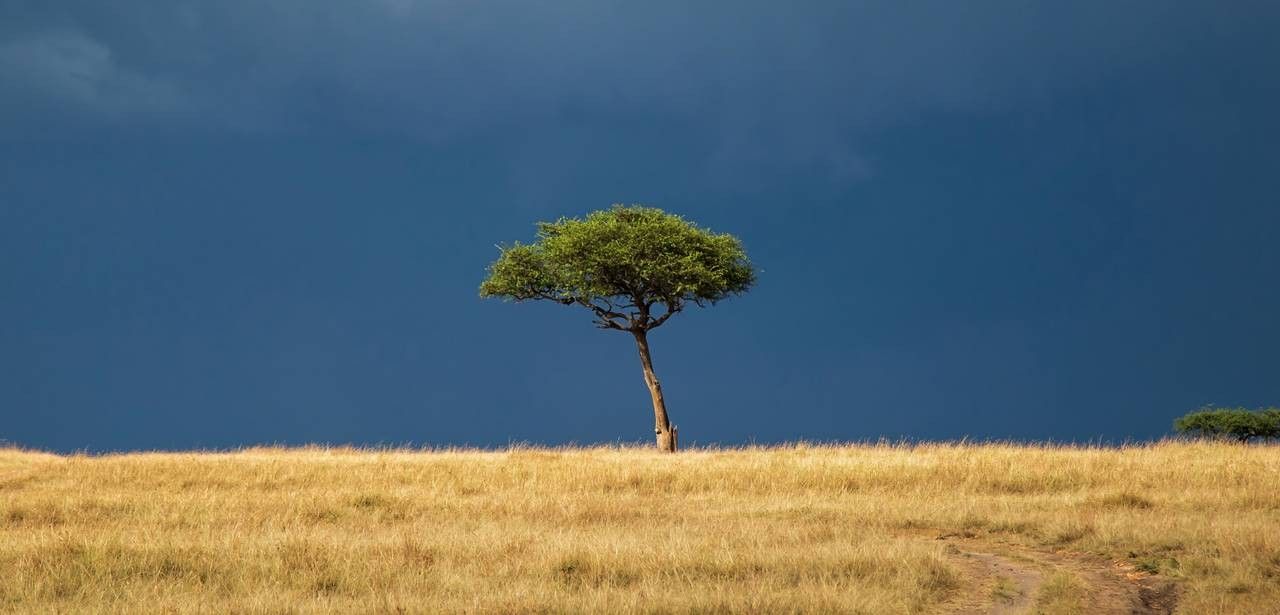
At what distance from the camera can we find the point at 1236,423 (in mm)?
40375

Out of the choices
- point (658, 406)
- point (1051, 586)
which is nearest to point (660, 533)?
point (1051, 586)

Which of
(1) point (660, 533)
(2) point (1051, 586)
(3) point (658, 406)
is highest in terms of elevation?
(3) point (658, 406)

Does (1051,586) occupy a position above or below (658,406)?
below

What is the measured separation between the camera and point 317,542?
15078mm

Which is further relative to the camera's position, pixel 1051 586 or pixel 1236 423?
pixel 1236 423

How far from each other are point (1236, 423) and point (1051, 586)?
33570 millimetres

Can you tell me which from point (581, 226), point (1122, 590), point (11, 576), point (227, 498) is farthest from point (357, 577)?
point (581, 226)

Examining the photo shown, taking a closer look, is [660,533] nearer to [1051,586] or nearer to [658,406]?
[1051,586]

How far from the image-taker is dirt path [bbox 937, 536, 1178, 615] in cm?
1156

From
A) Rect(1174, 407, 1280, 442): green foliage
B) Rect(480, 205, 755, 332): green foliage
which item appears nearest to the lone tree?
Rect(480, 205, 755, 332): green foliage

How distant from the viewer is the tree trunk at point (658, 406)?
39.5 meters

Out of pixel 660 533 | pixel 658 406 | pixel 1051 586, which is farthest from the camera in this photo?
pixel 658 406

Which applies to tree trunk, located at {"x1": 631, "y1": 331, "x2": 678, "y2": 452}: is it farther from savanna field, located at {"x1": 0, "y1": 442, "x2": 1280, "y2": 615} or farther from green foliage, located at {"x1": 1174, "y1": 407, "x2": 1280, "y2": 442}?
green foliage, located at {"x1": 1174, "y1": 407, "x2": 1280, "y2": 442}

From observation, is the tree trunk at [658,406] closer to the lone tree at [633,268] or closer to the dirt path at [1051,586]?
the lone tree at [633,268]
